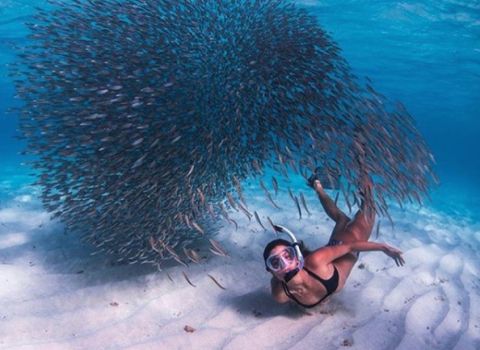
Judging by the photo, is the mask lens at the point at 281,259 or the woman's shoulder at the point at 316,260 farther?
the woman's shoulder at the point at 316,260

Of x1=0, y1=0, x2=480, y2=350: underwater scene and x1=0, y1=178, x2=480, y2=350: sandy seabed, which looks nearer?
x1=0, y1=178, x2=480, y2=350: sandy seabed

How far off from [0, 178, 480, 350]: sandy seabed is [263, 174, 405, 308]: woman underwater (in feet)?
1.31

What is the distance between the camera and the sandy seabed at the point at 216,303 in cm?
464

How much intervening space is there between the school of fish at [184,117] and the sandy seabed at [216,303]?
Result: 62 cm

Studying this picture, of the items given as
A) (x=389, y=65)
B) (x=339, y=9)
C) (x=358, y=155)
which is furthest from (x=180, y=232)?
(x=389, y=65)

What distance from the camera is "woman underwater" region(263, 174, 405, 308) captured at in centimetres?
466

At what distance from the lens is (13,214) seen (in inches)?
356

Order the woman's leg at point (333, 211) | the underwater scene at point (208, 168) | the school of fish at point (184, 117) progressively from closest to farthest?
1. the underwater scene at point (208, 168)
2. the school of fish at point (184, 117)
3. the woman's leg at point (333, 211)

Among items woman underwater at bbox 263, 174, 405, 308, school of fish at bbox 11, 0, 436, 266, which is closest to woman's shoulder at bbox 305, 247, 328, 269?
woman underwater at bbox 263, 174, 405, 308

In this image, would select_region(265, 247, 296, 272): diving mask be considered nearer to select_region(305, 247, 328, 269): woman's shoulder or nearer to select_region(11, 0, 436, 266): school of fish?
select_region(305, 247, 328, 269): woman's shoulder

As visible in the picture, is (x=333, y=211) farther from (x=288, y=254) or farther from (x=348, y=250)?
(x=288, y=254)

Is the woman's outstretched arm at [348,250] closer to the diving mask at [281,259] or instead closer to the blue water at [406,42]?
the diving mask at [281,259]

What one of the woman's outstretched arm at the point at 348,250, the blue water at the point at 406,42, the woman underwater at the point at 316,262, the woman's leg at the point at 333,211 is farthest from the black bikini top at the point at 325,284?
the blue water at the point at 406,42

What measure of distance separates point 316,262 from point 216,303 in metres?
→ 1.67
